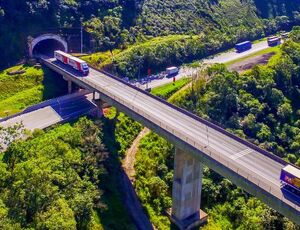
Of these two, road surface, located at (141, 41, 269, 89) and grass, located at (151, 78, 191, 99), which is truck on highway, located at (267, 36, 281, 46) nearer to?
road surface, located at (141, 41, 269, 89)

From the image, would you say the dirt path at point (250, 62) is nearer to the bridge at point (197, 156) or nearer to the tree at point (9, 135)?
the bridge at point (197, 156)

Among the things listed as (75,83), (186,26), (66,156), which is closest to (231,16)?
(186,26)

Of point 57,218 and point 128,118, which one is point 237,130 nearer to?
point 128,118

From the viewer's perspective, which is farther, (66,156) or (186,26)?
(186,26)

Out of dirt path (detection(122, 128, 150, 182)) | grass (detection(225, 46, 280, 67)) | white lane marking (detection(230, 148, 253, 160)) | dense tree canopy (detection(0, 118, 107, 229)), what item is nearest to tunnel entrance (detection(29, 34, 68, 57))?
dense tree canopy (detection(0, 118, 107, 229))

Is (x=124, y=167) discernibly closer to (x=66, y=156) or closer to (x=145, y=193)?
(x=145, y=193)

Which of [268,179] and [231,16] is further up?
[231,16]
